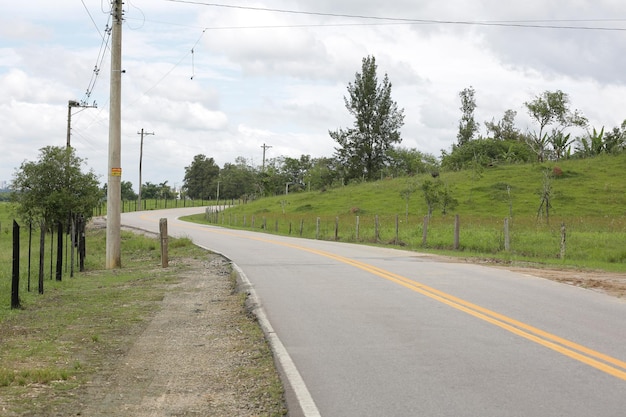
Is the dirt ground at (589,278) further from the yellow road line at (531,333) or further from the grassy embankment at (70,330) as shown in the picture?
the grassy embankment at (70,330)

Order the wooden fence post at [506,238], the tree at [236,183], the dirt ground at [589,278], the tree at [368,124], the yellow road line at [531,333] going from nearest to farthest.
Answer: the yellow road line at [531,333]
the dirt ground at [589,278]
the wooden fence post at [506,238]
the tree at [368,124]
the tree at [236,183]

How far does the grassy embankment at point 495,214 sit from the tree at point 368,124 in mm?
11000

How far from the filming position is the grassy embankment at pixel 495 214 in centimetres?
2678

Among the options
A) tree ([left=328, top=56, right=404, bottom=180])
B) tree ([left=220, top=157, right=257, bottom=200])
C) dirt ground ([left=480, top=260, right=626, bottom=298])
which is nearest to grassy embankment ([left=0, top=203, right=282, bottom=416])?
dirt ground ([left=480, top=260, right=626, bottom=298])

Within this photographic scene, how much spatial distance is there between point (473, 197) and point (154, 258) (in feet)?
125

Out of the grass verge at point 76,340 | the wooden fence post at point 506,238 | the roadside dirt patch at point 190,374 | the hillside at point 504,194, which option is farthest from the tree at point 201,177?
the roadside dirt patch at point 190,374

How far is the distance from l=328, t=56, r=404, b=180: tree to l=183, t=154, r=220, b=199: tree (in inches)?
2640

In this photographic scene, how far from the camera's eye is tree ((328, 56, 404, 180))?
286 feet

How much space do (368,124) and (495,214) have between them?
118 feet

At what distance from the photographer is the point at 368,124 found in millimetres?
87375

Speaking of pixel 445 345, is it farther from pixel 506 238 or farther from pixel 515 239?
pixel 515 239

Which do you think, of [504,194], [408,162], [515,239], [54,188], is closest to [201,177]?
[408,162]

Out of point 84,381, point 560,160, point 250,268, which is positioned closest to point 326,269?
point 250,268

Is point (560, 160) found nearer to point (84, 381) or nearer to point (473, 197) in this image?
point (473, 197)
